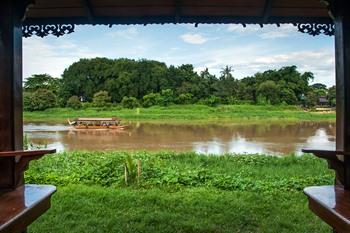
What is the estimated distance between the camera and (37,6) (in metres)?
3.32

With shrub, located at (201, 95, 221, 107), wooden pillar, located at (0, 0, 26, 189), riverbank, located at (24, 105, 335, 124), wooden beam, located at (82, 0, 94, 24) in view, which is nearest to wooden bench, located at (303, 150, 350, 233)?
wooden pillar, located at (0, 0, 26, 189)

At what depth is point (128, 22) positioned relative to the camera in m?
3.60

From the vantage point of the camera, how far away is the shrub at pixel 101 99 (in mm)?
34344

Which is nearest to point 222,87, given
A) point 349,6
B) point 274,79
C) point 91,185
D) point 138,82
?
point 274,79

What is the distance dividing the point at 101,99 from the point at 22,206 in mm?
32990

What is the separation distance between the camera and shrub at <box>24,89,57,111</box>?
1305 inches

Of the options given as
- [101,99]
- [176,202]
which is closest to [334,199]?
[176,202]

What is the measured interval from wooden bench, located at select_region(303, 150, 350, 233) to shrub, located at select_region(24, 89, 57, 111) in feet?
109

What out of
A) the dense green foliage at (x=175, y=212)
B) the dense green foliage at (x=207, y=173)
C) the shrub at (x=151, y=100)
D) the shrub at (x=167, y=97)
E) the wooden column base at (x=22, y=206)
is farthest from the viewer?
the shrub at (x=167, y=97)

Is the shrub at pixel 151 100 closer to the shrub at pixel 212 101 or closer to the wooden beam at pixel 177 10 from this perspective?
the shrub at pixel 212 101

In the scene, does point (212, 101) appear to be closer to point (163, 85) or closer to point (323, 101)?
point (163, 85)

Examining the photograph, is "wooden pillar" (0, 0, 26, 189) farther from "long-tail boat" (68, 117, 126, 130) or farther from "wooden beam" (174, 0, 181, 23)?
"long-tail boat" (68, 117, 126, 130)

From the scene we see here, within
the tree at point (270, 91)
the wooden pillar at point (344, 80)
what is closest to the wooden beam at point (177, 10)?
the wooden pillar at point (344, 80)

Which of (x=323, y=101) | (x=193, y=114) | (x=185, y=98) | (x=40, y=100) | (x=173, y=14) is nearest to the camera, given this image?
(x=173, y=14)
